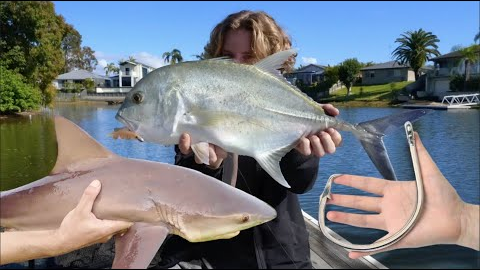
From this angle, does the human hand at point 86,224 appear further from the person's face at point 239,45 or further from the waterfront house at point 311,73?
the waterfront house at point 311,73

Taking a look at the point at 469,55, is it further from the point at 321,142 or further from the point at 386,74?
the point at 321,142

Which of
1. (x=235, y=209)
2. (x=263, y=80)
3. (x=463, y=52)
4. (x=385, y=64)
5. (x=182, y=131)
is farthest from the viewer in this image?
(x=385, y=64)

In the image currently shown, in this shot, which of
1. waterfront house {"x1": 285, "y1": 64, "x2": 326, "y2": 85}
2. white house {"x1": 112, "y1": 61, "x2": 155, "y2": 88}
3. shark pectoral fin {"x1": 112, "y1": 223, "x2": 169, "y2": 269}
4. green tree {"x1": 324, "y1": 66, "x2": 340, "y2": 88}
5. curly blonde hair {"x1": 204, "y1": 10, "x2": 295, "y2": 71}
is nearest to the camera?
shark pectoral fin {"x1": 112, "y1": 223, "x2": 169, "y2": 269}

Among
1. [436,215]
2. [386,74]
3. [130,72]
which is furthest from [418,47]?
[436,215]

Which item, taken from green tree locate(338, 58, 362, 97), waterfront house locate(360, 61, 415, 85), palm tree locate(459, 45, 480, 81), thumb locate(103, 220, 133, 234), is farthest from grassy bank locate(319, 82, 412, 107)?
thumb locate(103, 220, 133, 234)

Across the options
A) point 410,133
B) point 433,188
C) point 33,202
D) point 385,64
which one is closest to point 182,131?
point 33,202

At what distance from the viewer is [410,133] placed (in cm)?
145

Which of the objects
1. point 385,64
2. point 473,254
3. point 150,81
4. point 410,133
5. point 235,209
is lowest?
point 473,254

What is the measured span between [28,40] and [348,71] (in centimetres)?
3749

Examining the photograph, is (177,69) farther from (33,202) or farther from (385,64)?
(385,64)

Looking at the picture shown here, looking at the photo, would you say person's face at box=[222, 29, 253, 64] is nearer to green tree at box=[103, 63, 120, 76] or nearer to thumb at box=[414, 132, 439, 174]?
thumb at box=[414, 132, 439, 174]

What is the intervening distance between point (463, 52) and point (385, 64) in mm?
15464

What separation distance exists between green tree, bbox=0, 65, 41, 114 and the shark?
32.5m

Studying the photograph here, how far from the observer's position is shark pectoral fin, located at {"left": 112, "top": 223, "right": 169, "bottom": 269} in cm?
126
